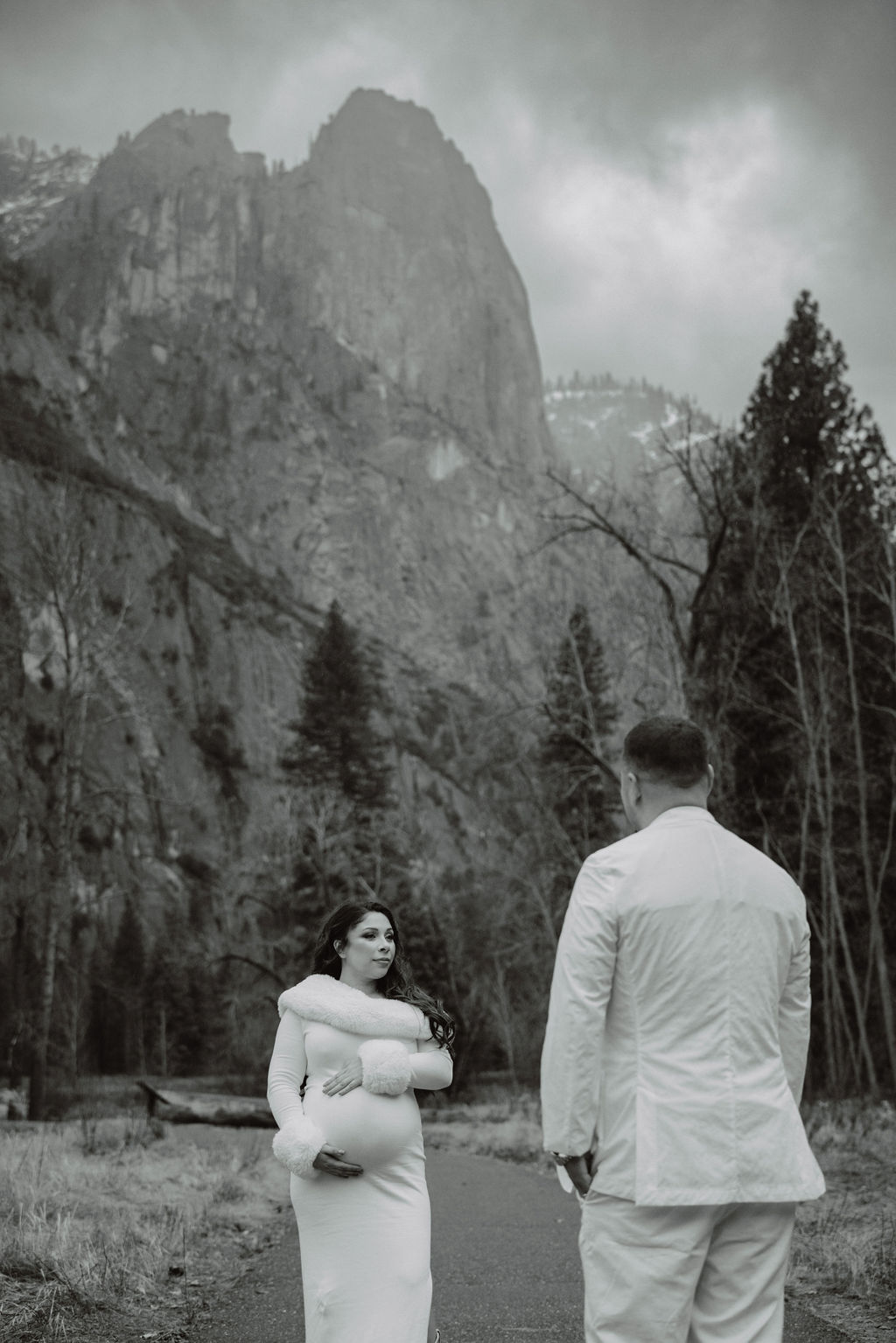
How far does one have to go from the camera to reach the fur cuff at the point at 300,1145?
4.04 m

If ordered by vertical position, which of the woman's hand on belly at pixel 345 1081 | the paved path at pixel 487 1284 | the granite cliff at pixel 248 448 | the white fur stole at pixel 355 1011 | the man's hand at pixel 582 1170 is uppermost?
the granite cliff at pixel 248 448

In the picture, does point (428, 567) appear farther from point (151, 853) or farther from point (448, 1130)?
point (448, 1130)

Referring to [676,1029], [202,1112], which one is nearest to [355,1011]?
[676,1029]

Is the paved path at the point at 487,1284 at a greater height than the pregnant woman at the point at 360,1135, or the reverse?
the pregnant woman at the point at 360,1135

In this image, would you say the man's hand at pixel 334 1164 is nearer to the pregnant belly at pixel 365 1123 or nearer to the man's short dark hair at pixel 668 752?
the pregnant belly at pixel 365 1123

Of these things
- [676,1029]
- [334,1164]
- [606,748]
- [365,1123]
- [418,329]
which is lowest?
[334,1164]

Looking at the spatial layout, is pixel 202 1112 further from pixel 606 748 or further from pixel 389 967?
pixel 389 967

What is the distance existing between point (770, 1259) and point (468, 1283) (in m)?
4.61

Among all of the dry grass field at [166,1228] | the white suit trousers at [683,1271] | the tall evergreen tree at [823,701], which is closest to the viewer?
the white suit trousers at [683,1271]

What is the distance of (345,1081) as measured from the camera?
166 inches

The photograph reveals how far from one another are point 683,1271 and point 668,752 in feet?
4.34

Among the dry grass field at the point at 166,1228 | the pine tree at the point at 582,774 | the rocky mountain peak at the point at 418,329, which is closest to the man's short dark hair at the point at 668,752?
the dry grass field at the point at 166,1228

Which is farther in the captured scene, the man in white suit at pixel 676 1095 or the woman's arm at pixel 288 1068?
the woman's arm at pixel 288 1068

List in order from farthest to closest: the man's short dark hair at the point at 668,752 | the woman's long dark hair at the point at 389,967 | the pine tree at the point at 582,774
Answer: the pine tree at the point at 582,774 < the woman's long dark hair at the point at 389,967 < the man's short dark hair at the point at 668,752
